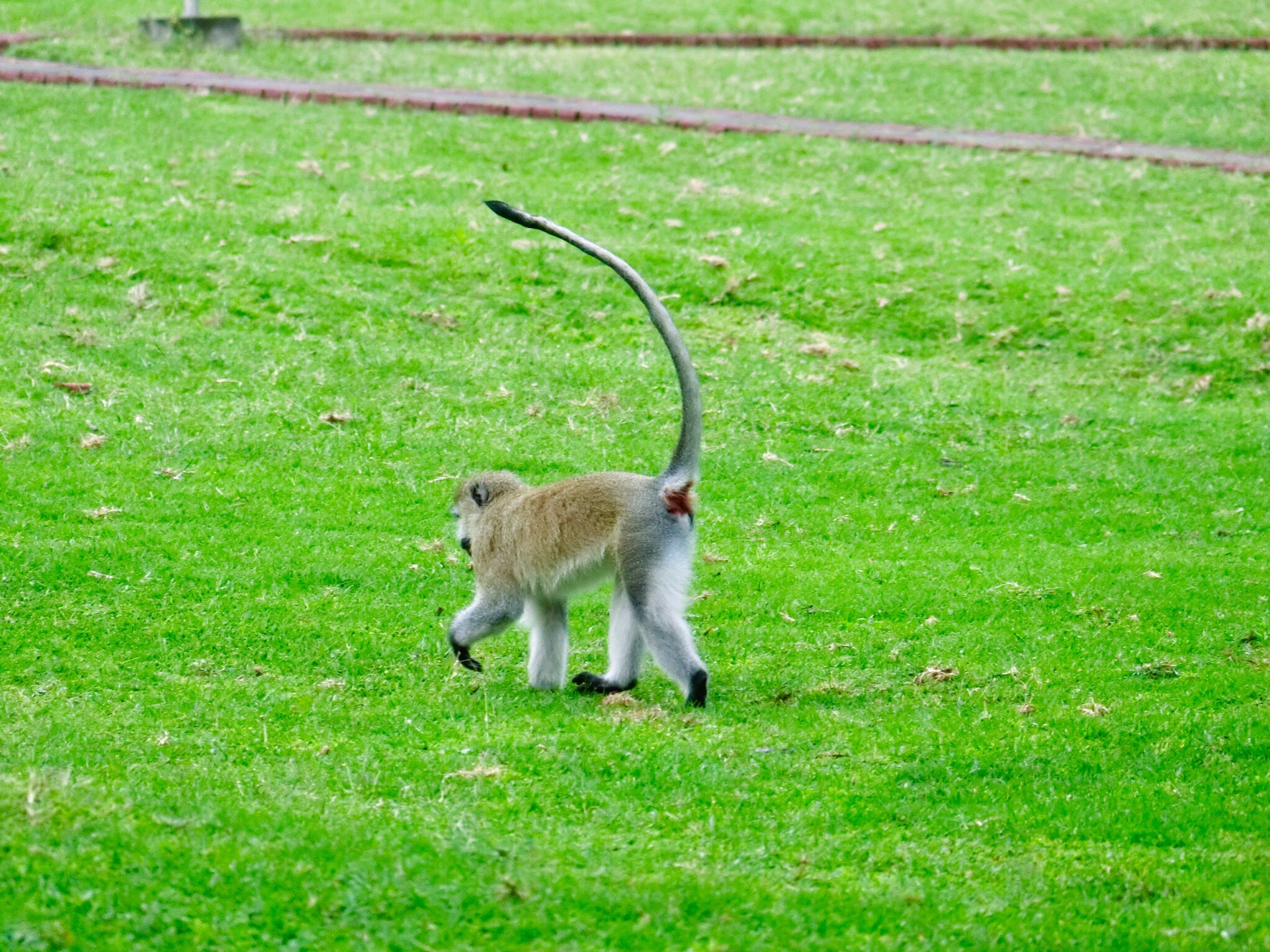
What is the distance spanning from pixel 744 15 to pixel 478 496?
23140mm

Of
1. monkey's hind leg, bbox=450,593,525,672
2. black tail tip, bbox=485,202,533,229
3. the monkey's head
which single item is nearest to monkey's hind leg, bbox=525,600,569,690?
monkey's hind leg, bbox=450,593,525,672

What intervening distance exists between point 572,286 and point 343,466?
14.9 ft

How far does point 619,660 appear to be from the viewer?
29.2 feet

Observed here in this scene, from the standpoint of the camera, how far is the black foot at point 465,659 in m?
8.84

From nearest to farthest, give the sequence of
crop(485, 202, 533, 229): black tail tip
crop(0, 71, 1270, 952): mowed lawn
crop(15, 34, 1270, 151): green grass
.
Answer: crop(0, 71, 1270, 952): mowed lawn
crop(485, 202, 533, 229): black tail tip
crop(15, 34, 1270, 151): green grass

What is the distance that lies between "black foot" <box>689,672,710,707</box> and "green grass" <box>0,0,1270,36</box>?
908 inches

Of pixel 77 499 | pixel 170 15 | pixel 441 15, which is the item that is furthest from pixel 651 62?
pixel 77 499

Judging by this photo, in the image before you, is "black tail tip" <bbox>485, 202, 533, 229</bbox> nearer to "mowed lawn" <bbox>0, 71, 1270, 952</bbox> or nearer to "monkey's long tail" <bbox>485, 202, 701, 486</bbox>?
"monkey's long tail" <bbox>485, 202, 701, 486</bbox>

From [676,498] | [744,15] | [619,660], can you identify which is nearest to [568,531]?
[676,498]

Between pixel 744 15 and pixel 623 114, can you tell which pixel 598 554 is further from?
pixel 744 15

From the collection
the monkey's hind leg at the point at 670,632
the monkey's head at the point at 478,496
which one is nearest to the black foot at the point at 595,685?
the monkey's hind leg at the point at 670,632

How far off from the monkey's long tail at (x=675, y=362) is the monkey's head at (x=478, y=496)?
1.25 meters

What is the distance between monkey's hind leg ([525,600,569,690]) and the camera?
9.00 metres

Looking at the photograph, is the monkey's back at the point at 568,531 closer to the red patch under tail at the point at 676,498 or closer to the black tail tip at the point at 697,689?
the red patch under tail at the point at 676,498
